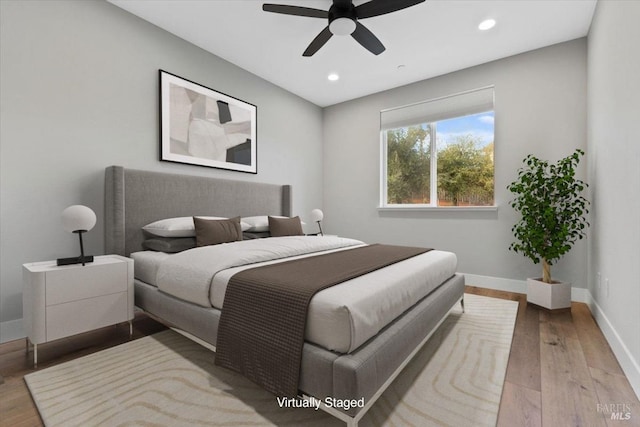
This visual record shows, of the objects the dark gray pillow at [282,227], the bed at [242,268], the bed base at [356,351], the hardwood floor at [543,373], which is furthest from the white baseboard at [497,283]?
the dark gray pillow at [282,227]

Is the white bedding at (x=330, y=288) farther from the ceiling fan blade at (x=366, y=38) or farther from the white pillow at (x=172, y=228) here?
the ceiling fan blade at (x=366, y=38)

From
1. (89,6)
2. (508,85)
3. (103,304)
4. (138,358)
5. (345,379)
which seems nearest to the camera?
(345,379)

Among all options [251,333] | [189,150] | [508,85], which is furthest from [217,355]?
[508,85]

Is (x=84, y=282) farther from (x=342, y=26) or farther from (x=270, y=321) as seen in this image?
(x=342, y=26)

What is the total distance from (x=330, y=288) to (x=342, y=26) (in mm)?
2055

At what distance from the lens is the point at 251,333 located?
138 centimetres

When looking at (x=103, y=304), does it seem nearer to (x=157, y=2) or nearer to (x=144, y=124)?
(x=144, y=124)

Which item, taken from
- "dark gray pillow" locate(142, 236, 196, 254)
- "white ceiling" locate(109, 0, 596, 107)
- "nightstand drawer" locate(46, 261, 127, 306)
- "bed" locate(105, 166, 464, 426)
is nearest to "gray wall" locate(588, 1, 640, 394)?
"white ceiling" locate(109, 0, 596, 107)

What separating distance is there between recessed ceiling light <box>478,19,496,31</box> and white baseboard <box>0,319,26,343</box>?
15.1 ft

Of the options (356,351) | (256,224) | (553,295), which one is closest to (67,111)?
(256,224)

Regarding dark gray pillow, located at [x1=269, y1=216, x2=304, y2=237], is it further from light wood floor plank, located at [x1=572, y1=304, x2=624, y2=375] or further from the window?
light wood floor plank, located at [x1=572, y1=304, x2=624, y2=375]

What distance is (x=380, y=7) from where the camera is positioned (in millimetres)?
2164

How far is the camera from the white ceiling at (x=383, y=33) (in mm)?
2562

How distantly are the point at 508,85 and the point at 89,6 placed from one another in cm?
426
